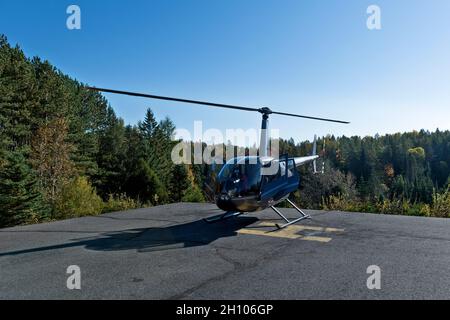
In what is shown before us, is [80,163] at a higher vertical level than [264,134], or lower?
lower

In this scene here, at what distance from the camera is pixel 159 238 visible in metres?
7.69

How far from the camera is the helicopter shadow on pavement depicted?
6.80 metres

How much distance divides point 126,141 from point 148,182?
8.53 m

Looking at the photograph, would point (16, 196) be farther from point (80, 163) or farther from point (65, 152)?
point (80, 163)

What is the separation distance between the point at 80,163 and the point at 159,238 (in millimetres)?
29855

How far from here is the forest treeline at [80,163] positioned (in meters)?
15.6

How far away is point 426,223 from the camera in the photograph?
9.46 m

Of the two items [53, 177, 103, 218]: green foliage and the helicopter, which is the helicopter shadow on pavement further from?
[53, 177, 103, 218]: green foliage

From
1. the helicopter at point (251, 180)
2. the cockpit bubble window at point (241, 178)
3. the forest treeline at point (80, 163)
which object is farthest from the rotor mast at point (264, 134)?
the forest treeline at point (80, 163)

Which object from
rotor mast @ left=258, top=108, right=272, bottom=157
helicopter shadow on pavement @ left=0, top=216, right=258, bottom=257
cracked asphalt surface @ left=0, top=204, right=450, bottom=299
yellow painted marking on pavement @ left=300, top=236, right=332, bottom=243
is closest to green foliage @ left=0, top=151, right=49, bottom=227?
cracked asphalt surface @ left=0, top=204, right=450, bottom=299

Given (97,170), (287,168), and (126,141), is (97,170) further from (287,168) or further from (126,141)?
(287,168)

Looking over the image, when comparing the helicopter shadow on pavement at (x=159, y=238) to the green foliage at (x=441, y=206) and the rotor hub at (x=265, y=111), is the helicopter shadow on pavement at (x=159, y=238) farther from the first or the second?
the green foliage at (x=441, y=206)

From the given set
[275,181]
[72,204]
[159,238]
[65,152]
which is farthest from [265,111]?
[65,152]
